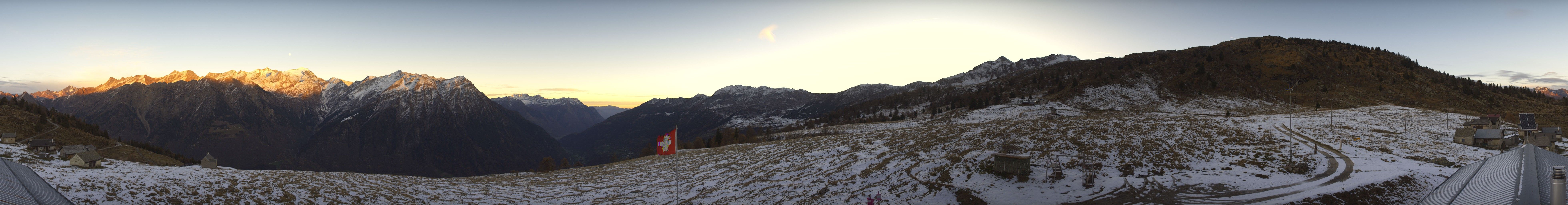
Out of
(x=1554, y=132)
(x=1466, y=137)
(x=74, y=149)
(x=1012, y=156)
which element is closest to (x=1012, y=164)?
(x=1012, y=156)

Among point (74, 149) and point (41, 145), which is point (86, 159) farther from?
point (41, 145)

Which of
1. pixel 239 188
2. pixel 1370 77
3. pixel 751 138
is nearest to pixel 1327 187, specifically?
pixel 239 188

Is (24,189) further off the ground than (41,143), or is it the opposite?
(24,189)

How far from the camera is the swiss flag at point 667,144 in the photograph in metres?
38.1

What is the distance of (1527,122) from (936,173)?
47508 millimetres

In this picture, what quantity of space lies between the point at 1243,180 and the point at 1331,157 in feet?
45.9

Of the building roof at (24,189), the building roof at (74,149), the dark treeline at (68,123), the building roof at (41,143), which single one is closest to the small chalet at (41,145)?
the building roof at (41,143)

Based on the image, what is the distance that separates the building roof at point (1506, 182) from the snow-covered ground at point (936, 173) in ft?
15.2

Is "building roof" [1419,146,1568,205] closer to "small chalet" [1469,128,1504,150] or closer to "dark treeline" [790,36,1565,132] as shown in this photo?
"small chalet" [1469,128,1504,150]

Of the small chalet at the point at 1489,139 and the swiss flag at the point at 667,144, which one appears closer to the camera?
the swiss flag at the point at 667,144

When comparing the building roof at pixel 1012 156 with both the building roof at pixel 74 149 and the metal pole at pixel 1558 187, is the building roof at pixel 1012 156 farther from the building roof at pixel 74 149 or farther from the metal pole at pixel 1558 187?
the building roof at pixel 74 149

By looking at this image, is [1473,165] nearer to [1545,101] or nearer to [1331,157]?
[1331,157]

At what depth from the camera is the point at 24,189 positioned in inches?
789

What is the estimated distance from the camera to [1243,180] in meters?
33.0
